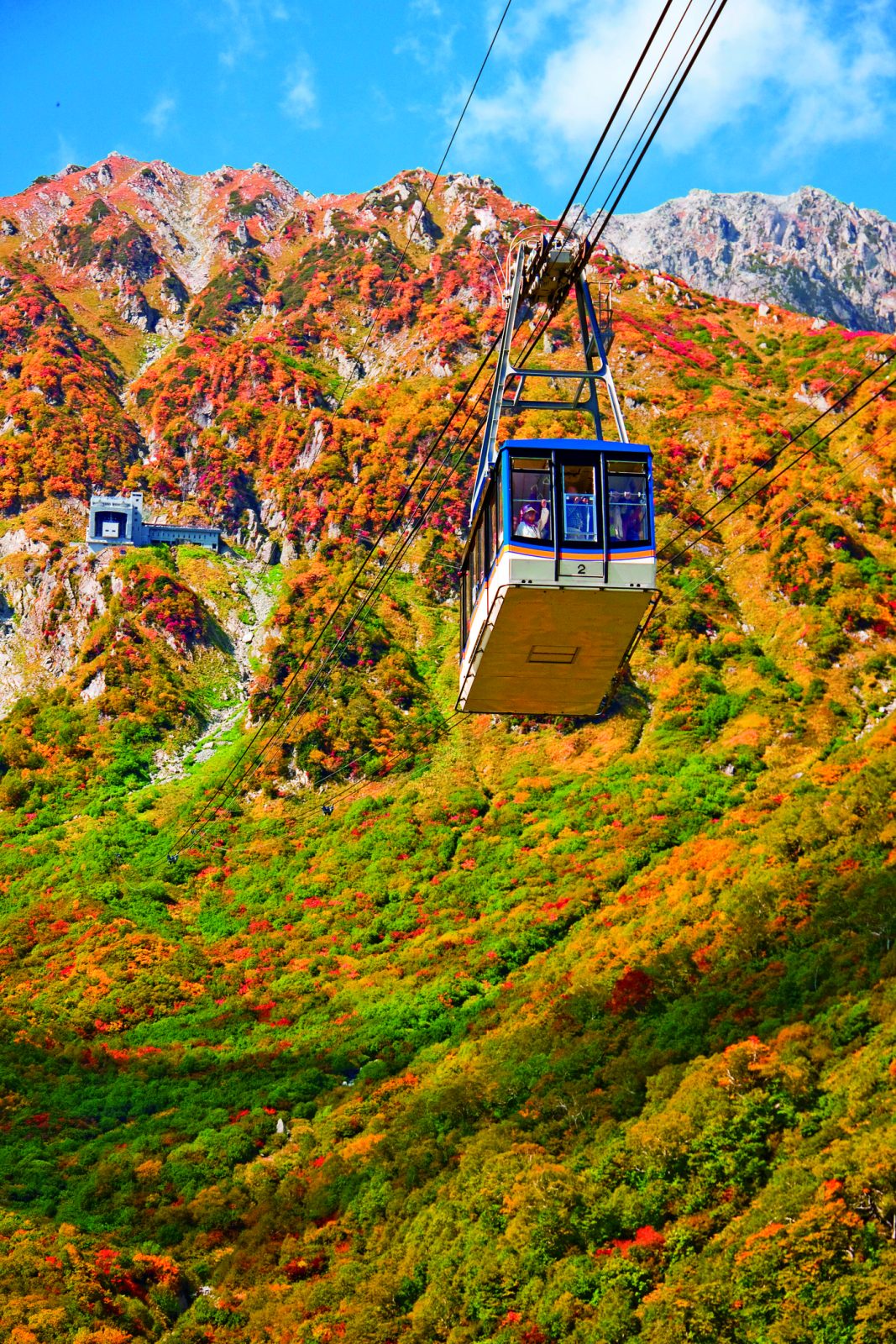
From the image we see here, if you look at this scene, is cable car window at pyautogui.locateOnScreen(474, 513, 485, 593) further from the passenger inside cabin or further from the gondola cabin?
the passenger inside cabin

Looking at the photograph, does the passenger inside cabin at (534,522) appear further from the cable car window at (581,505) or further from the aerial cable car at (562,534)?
the cable car window at (581,505)

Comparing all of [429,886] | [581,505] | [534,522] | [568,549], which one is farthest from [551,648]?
[429,886]

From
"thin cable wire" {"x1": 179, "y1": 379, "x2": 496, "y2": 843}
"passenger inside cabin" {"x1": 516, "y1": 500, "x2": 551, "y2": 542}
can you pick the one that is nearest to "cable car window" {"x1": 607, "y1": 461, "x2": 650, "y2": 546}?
"passenger inside cabin" {"x1": 516, "y1": 500, "x2": 551, "y2": 542}

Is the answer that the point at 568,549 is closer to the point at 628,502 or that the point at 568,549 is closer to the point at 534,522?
the point at 534,522

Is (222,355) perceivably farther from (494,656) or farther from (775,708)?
(494,656)

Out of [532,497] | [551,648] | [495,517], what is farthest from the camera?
[551,648]

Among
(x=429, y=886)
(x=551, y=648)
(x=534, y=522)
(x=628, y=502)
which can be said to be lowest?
(x=429, y=886)
